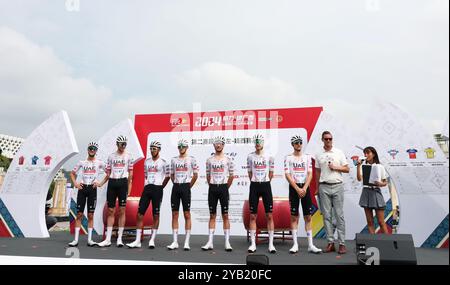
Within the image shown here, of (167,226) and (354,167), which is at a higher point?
(354,167)

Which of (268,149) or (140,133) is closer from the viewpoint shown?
(268,149)

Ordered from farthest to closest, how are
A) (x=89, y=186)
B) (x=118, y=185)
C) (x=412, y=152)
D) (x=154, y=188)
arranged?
(x=412, y=152)
(x=89, y=186)
(x=118, y=185)
(x=154, y=188)

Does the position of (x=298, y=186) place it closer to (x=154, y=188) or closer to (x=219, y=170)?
(x=219, y=170)

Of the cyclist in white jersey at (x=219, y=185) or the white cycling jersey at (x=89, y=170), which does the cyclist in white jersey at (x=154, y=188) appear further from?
the white cycling jersey at (x=89, y=170)

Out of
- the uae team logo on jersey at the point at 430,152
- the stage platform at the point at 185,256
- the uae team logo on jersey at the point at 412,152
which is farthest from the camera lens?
the uae team logo on jersey at the point at 412,152

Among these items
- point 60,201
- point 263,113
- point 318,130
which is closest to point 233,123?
point 263,113

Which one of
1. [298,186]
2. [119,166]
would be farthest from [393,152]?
[119,166]

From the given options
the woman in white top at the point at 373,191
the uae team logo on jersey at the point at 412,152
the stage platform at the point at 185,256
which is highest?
the uae team logo on jersey at the point at 412,152

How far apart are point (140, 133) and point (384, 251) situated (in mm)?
6115

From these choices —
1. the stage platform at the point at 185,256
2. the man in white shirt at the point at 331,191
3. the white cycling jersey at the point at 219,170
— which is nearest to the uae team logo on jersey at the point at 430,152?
the stage platform at the point at 185,256

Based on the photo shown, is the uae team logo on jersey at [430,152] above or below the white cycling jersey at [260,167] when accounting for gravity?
above

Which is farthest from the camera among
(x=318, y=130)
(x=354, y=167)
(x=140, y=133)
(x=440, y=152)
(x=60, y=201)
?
(x=60, y=201)

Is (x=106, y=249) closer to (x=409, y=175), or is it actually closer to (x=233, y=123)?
(x=233, y=123)

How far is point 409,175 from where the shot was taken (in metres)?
5.58
